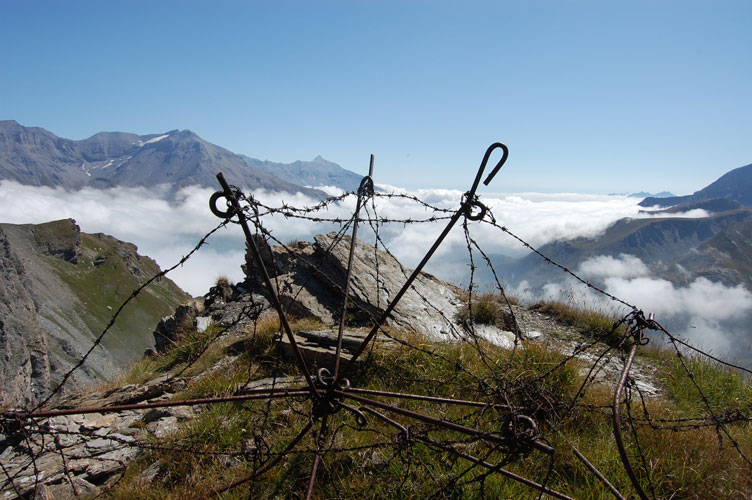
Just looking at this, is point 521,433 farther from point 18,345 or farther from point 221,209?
point 18,345

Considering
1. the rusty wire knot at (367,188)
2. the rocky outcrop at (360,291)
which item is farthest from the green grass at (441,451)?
the rocky outcrop at (360,291)

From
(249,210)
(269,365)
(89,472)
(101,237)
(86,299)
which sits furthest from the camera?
(101,237)

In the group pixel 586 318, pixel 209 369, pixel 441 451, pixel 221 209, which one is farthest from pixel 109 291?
pixel 441 451

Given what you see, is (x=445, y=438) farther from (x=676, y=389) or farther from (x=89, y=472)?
(x=676, y=389)

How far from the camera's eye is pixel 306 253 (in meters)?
12.2

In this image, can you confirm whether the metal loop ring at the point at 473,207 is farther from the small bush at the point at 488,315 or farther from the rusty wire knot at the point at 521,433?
the small bush at the point at 488,315

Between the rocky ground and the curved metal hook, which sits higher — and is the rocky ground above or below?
below

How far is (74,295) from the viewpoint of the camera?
137500 mm

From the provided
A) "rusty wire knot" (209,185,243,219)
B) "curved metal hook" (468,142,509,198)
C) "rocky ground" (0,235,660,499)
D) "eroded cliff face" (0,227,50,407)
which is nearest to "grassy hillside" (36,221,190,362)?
"eroded cliff face" (0,227,50,407)

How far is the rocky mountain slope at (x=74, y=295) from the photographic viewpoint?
226 ft

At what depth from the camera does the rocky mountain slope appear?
68938 millimetres

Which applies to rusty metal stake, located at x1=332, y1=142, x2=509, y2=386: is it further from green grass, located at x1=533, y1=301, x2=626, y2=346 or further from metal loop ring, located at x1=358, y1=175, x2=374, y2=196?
green grass, located at x1=533, y1=301, x2=626, y2=346

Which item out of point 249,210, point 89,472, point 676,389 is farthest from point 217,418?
point 676,389

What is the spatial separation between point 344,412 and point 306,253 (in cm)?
810
